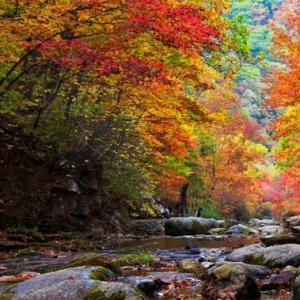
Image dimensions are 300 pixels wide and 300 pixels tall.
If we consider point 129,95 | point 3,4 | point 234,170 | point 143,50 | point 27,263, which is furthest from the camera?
point 234,170

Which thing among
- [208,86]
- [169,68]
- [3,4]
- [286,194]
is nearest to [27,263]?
[3,4]

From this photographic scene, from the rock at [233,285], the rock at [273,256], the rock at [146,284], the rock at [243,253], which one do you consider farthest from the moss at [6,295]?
the rock at [243,253]

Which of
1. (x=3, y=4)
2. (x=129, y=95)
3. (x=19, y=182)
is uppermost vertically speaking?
(x=3, y=4)

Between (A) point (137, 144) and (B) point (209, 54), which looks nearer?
(B) point (209, 54)

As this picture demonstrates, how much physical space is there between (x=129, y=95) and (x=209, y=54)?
3260 mm

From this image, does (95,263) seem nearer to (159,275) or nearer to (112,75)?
(159,275)

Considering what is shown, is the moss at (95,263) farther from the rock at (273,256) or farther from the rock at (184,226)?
the rock at (184,226)

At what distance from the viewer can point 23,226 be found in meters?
12.5

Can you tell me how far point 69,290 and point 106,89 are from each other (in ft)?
32.9

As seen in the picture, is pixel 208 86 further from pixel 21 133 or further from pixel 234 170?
pixel 234 170

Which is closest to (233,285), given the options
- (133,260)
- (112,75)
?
(133,260)

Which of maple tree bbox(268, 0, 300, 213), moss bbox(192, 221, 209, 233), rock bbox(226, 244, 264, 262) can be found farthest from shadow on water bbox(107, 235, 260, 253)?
maple tree bbox(268, 0, 300, 213)

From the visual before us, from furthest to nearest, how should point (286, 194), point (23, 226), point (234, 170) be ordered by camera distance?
point (286, 194) → point (234, 170) → point (23, 226)

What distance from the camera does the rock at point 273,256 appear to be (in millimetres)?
8125
